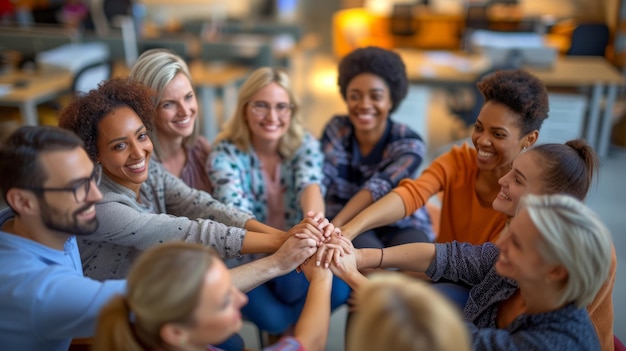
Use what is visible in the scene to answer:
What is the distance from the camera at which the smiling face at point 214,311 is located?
1076 mm

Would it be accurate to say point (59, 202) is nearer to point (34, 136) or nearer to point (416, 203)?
point (34, 136)

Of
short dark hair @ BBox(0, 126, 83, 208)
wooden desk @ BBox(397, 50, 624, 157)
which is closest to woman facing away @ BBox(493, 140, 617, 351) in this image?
short dark hair @ BBox(0, 126, 83, 208)

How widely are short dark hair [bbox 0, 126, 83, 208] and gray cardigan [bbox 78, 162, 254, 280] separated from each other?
0.39m

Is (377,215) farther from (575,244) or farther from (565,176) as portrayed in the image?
(575,244)

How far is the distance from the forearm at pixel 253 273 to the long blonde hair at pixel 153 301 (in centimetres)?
52

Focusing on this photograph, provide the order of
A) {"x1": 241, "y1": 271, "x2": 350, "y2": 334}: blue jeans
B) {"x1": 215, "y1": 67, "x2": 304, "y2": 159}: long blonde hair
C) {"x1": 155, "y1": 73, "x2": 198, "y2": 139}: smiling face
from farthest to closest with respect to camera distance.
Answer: {"x1": 215, "y1": 67, "x2": 304, "y2": 159}: long blonde hair < {"x1": 155, "y1": 73, "x2": 198, "y2": 139}: smiling face < {"x1": 241, "y1": 271, "x2": 350, "y2": 334}: blue jeans

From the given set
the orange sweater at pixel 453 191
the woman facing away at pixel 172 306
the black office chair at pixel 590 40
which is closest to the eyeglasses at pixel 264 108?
the orange sweater at pixel 453 191

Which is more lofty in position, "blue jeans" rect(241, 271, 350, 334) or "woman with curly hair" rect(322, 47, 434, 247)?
"woman with curly hair" rect(322, 47, 434, 247)

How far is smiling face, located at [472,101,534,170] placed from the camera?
1.87 m

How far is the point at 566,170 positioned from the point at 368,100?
3.45 feet

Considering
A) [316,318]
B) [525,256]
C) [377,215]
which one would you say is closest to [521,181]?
[525,256]

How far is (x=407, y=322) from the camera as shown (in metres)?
0.93

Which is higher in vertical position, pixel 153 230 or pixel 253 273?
pixel 153 230

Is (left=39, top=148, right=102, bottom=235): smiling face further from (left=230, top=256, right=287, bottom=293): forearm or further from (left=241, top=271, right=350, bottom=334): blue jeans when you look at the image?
(left=241, top=271, right=350, bottom=334): blue jeans
